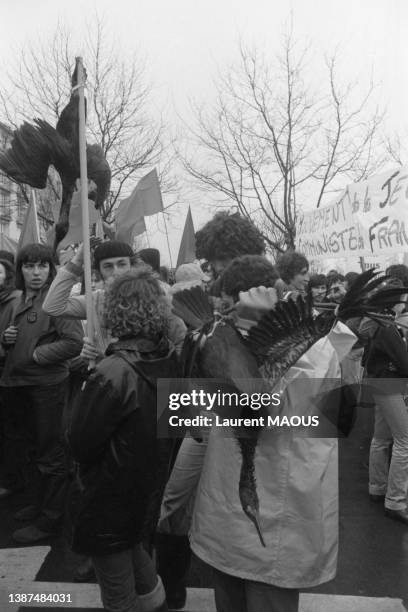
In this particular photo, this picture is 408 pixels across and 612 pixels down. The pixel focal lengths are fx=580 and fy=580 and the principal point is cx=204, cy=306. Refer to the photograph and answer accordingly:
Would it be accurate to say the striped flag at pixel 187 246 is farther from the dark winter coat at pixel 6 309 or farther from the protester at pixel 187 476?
the protester at pixel 187 476

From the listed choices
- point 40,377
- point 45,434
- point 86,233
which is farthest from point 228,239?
point 45,434

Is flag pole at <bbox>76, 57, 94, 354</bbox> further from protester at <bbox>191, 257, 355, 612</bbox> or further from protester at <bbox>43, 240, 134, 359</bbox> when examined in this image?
protester at <bbox>191, 257, 355, 612</bbox>

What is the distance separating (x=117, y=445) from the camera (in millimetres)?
2105

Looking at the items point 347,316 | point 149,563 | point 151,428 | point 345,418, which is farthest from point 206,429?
point 149,563

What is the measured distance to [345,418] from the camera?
1874mm

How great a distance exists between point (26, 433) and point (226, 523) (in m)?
2.39

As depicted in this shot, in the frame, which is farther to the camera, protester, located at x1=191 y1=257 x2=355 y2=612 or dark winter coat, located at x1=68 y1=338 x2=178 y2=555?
dark winter coat, located at x1=68 y1=338 x2=178 y2=555

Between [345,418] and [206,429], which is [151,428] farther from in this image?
[345,418]

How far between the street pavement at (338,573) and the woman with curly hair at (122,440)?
0.76 meters

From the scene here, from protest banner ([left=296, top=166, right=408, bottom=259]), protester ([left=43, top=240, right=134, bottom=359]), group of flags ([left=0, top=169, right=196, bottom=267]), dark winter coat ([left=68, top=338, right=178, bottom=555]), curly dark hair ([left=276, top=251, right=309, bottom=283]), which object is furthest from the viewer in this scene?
protest banner ([left=296, top=166, right=408, bottom=259])

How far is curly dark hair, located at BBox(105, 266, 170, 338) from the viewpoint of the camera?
2129 millimetres

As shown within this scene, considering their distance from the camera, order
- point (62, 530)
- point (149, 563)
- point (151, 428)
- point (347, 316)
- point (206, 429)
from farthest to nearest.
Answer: point (62, 530), point (149, 563), point (151, 428), point (206, 429), point (347, 316)

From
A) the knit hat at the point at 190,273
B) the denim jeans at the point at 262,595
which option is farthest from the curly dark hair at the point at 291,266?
the denim jeans at the point at 262,595

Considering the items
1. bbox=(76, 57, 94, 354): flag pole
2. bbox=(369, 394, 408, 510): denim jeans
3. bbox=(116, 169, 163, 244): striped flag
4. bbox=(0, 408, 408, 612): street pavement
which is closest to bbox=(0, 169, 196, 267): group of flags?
bbox=(116, 169, 163, 244): striped flag
